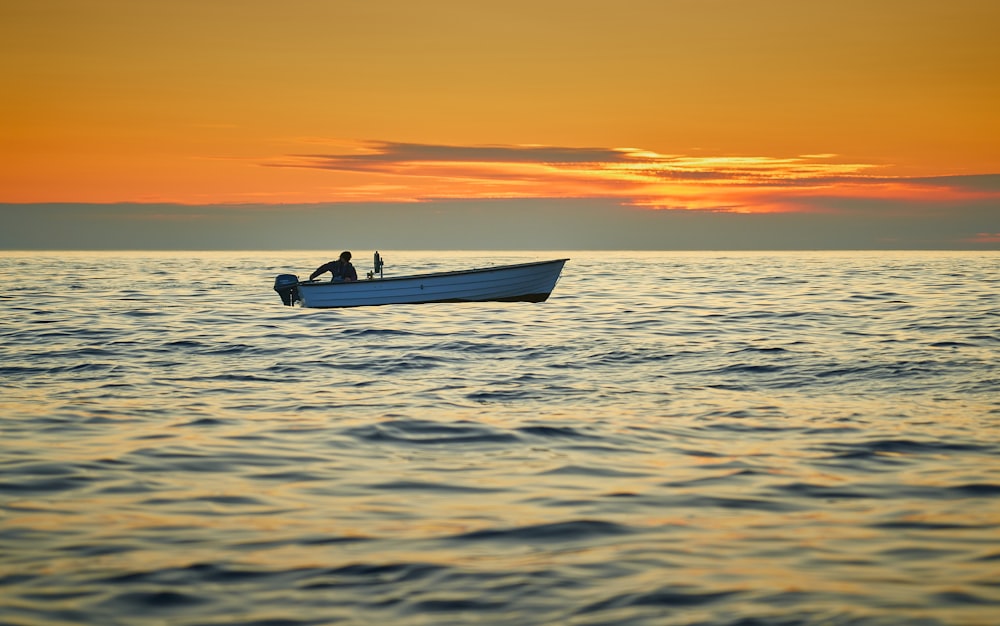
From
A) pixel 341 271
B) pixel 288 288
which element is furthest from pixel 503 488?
pixel 288 288

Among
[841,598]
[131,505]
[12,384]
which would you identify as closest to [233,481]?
[131,505]

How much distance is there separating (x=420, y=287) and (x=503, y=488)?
25966mm

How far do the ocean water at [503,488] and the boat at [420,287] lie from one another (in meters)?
12.4

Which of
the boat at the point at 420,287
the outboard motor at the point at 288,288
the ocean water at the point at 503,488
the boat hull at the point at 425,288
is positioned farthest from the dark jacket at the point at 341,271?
the ocean water at the point at 503,488

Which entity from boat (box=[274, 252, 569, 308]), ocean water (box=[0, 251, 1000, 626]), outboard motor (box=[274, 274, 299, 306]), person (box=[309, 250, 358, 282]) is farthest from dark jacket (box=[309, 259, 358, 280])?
ocean water (box=[0, 251, 1000, 626])

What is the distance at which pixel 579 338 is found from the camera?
27.4m

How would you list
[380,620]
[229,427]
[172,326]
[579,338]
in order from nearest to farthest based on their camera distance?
[380,620]
[229,427]
[579,338]
[172,326]

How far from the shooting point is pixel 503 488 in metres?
9.71

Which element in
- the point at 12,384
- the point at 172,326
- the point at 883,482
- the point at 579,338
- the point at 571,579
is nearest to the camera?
the point at 571,579

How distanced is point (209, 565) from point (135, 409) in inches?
336

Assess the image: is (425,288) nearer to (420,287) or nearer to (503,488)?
(420,287)

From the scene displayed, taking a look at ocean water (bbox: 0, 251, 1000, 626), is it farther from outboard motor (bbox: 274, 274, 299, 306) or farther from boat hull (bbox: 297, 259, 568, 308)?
outboard motor (bbox: 274, 274, 299, 306)

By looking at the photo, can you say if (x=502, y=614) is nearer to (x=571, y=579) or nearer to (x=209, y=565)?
(x=571, y=579)

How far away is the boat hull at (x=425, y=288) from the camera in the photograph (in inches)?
1389
